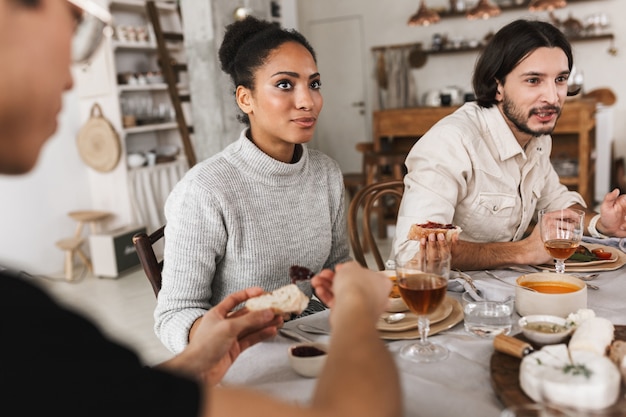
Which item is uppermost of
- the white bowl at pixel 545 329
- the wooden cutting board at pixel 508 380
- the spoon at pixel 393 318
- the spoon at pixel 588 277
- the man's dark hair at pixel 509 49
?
the man's dark hair at pixel 509 49

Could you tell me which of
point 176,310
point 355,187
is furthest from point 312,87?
point 355,187

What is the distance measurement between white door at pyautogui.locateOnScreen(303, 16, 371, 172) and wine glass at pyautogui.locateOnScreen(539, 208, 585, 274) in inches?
287

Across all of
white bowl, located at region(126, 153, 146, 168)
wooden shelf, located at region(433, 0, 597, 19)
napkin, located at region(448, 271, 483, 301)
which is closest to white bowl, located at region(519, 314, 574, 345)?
napkin, located at region(448, 271, 483, 301)

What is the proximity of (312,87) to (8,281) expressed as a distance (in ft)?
4.48

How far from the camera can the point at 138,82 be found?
552cm

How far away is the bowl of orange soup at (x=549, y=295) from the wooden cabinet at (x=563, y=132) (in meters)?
4.07

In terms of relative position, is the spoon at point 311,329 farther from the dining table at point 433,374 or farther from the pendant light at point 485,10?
the pendant light at point 485,10

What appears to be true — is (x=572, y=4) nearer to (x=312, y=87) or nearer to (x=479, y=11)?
(x=479, y=11)

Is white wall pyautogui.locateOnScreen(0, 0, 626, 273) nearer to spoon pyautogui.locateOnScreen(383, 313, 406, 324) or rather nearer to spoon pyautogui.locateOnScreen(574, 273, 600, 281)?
spoon pyautogui.locateOnScreen(383, 313, 406, 324)

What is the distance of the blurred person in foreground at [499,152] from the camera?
6.09 feet

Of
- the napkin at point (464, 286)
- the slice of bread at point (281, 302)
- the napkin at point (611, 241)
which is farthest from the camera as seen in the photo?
the napkin at point (611, 241)

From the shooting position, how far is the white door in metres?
8.57

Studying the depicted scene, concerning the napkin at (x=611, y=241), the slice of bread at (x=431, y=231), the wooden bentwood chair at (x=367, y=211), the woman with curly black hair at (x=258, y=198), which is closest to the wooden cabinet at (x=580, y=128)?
the wooden bentwood chair at (x=367, y=211)

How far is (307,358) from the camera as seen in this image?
962 millimetres
